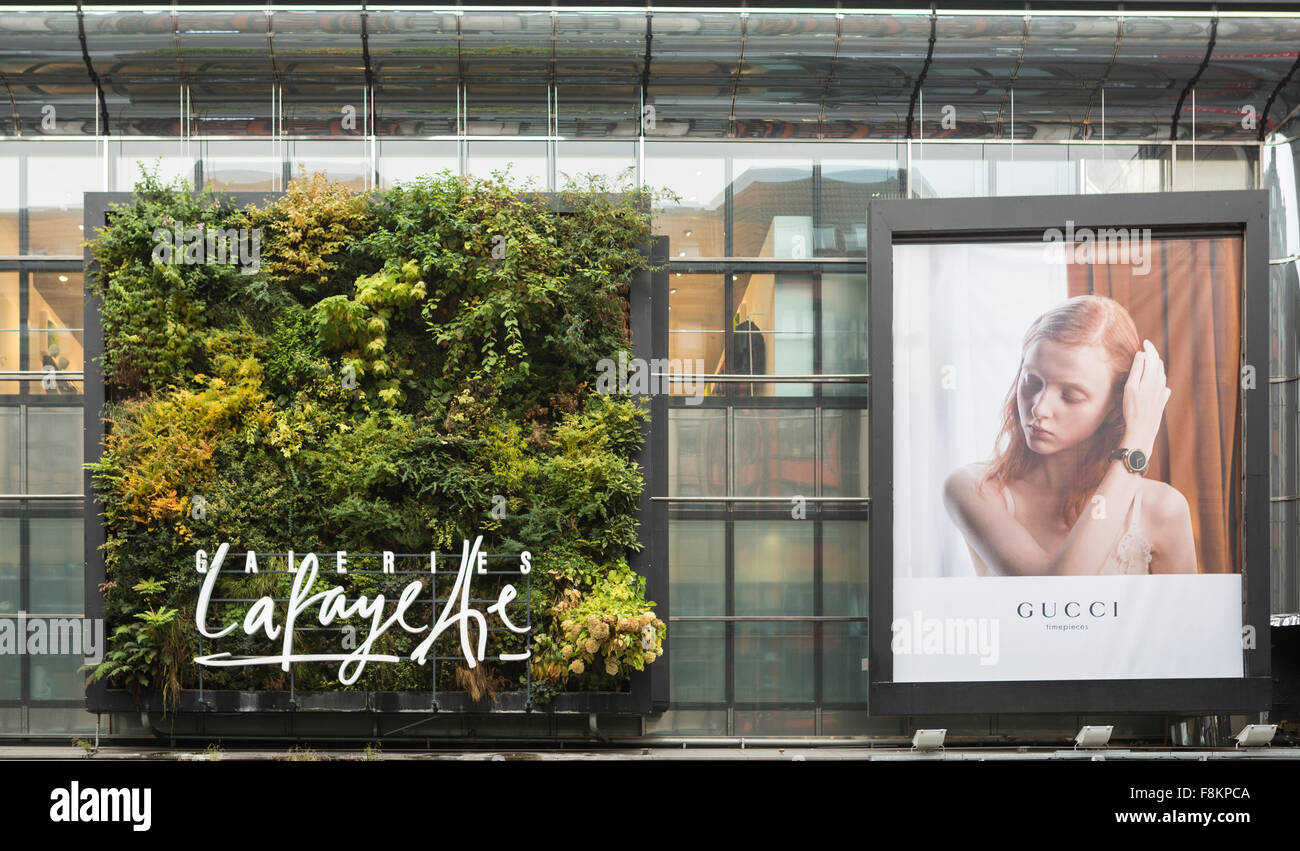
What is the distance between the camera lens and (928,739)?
15.9 metres

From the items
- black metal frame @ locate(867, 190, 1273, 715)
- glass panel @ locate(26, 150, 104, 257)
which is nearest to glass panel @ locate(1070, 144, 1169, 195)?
black metal frame @ locate(867, 190, 1273, 715)

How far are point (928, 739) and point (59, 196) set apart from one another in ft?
57.3

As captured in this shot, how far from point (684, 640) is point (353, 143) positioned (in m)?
10.5

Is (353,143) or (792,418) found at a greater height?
(353,143)

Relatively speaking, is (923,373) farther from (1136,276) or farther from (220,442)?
(220,442)

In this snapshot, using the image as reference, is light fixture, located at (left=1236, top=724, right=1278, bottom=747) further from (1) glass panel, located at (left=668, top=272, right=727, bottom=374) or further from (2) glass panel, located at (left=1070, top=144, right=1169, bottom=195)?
(1) glass panel, located at (left=668, top=272, right=727, bottom=374)

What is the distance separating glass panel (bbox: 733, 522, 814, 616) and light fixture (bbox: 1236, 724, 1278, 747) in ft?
23.8

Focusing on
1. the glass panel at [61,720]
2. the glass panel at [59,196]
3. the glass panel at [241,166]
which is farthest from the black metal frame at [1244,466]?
the glass panel at [59,196]

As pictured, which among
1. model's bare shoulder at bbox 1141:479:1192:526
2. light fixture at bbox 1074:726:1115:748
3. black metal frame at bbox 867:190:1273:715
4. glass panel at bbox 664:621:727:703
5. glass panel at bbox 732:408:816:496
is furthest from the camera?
glass panel at bbox 732:408:816:496

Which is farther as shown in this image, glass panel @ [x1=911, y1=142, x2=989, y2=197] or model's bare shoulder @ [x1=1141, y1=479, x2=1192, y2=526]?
glass panel @ [x1=911, y1=142, x2=989, y2=197]

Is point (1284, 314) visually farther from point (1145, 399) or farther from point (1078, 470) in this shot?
point (1078, 470)

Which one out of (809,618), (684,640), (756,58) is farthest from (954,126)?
(684,640)

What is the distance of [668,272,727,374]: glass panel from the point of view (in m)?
16.7

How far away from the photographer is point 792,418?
16656 mm
